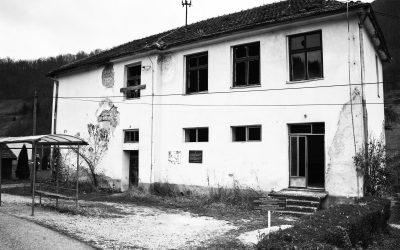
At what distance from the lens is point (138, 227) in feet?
31.4

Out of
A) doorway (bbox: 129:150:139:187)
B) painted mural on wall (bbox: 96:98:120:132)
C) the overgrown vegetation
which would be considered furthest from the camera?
painted mural on wall (bbox: 96:98:120:132)

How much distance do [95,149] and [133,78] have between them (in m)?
4.52

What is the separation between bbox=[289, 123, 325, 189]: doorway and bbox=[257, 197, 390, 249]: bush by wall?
9.67 ft

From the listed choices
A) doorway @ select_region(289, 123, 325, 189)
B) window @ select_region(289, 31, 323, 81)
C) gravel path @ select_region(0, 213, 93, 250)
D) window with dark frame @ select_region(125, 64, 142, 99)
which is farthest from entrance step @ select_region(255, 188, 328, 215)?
window with dark frame @ select_region(125, 64, 142, 99)

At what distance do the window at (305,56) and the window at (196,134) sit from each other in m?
4.43

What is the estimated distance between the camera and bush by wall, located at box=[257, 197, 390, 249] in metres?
5.60

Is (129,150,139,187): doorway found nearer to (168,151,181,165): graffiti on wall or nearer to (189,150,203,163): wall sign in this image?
(168,151,181,165): graffiti on wall

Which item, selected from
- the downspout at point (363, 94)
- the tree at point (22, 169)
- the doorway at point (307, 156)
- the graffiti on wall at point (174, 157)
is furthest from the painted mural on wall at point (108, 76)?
the tree at point (22, 169)

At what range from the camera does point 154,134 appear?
16.8 m

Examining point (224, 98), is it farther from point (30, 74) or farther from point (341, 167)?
point (30, 74)

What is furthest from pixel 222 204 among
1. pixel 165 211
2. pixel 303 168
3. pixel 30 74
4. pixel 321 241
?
pixel 30 74

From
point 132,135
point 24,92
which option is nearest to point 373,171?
point 132,135

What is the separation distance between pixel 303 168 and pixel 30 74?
4817 centimetres

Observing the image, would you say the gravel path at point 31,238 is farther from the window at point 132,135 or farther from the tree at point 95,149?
the tree at point 95,149
